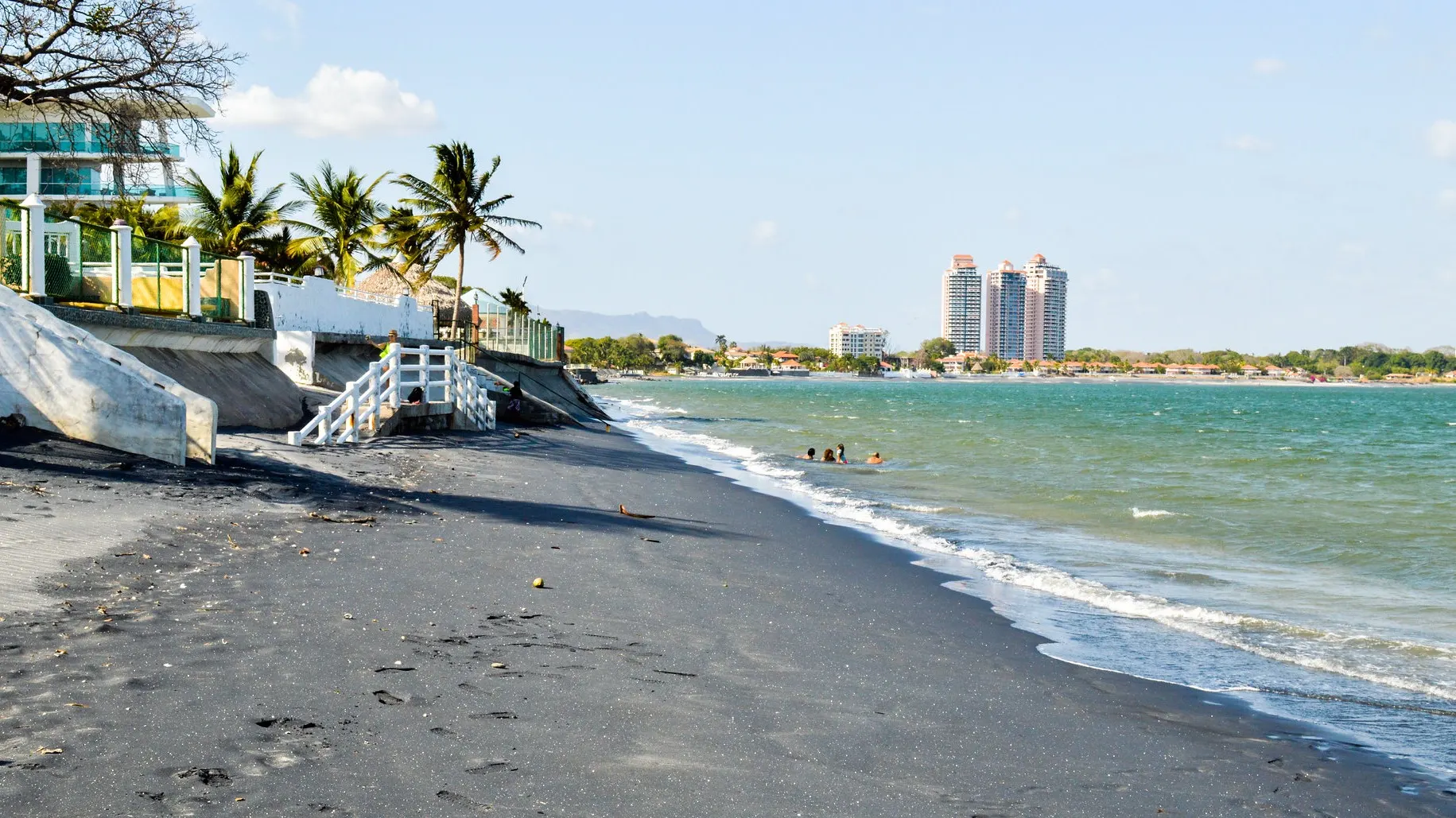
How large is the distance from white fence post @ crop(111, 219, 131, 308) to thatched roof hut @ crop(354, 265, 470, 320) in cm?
2752

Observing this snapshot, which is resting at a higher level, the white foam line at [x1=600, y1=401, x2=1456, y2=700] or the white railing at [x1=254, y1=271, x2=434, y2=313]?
the white railing at [x1=254, y1=271, x2=434, y2=313]

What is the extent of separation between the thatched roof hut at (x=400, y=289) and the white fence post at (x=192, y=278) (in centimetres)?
2525

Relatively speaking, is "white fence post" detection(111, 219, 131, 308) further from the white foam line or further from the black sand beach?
the white foam line

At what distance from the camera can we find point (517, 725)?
510cm

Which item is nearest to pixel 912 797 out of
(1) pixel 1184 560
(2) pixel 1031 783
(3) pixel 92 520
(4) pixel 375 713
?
(2) pixel 1031 783

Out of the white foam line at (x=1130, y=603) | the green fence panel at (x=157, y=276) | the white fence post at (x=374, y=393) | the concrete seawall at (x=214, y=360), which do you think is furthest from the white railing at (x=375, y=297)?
the white foam line at (x=1130, y=603)

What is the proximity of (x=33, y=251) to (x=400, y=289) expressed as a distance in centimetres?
3107

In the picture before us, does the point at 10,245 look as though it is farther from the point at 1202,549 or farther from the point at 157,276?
the point at 1202,549

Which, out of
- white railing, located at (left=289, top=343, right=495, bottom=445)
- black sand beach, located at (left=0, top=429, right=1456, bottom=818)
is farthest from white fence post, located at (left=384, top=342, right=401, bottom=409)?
black sand beach, located at (left=0, top=429, right=1456, bottom=818)

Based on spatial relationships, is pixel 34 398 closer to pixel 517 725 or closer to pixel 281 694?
pixel 281 694

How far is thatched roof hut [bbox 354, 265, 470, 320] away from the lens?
45.5m

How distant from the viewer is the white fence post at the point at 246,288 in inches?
845

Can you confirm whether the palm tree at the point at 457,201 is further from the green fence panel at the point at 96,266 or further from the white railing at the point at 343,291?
the green fence panel at the point at 96,266

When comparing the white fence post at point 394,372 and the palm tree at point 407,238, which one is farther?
the palm tree at point 407,238
